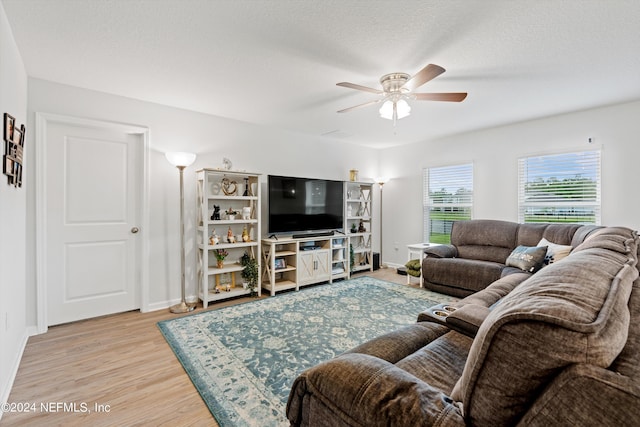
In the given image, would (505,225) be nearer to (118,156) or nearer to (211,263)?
(211,263)

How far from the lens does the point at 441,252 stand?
14.3 feet

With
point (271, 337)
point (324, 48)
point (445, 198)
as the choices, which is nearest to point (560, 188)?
point (445, 198)

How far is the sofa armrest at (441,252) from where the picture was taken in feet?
14.3

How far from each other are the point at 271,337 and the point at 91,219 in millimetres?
2411

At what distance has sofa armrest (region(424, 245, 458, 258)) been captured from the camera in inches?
171

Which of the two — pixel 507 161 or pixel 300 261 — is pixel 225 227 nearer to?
pixel 300 261

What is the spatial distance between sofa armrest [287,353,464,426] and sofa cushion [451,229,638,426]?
0.34 feet

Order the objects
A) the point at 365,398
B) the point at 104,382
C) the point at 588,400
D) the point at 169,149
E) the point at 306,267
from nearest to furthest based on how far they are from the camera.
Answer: the point at 588,400 → the point at 365,398 → the point at 104,382 → the point at 169,149 → the point at 306,267

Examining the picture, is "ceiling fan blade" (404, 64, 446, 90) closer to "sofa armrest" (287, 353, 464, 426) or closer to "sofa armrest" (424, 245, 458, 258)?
"sofa armrest" (287, 353, 464, 426)

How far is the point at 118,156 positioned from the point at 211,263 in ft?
5.60

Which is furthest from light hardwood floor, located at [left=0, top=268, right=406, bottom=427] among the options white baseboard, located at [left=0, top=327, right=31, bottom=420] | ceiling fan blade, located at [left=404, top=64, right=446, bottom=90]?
ceiling fan blade, located at [left=404, top=64, right=446, bottom=90]

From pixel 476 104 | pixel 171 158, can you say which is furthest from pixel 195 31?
pixel 476 104

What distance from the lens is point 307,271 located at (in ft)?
14.8

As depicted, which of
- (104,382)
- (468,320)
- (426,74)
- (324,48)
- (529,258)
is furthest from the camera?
(529,258)
